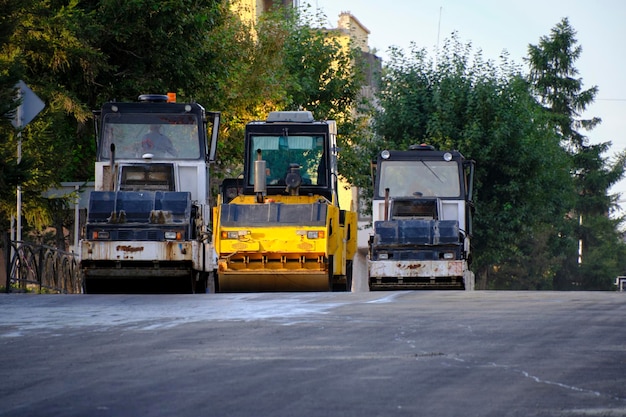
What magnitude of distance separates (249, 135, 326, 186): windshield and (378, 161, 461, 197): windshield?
15.6ft

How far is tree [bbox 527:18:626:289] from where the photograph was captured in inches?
3295

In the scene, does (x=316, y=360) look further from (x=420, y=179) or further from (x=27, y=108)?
(x=420, y=179)

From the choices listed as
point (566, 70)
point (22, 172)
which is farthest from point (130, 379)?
point (566, 70)

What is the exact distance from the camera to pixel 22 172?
74.9ft

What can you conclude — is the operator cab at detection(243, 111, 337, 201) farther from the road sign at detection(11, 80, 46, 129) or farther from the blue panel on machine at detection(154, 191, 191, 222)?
the road sign at detection(11, 80, 46, 129)

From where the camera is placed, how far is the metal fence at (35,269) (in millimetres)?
25203

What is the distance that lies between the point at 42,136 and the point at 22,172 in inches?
254

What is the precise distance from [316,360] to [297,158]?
14876mm

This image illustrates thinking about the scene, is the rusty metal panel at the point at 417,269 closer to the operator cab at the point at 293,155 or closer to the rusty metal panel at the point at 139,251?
the operator cab at the point at 293,155

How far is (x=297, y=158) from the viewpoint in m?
25.8

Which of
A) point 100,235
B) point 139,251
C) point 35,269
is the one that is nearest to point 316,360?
point 139,251

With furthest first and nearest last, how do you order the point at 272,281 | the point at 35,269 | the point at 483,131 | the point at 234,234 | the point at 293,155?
the point at 483,131 → the point at 35,269 → the point at 293,155 → the point at 272,281 → the point at 234,234

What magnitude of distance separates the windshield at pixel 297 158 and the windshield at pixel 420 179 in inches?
187

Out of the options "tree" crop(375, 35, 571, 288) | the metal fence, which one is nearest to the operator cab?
the metal fence
